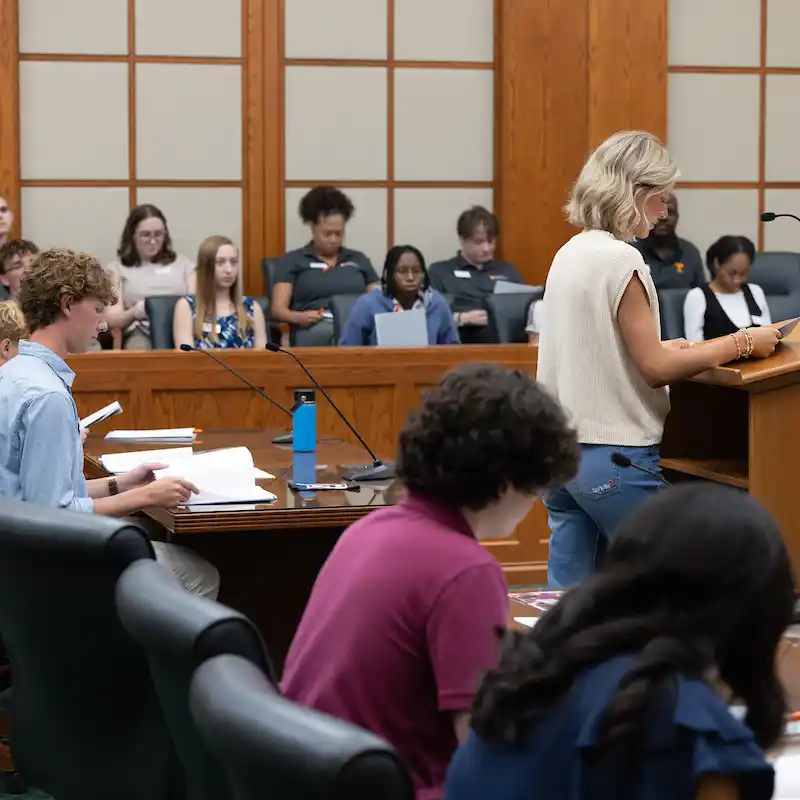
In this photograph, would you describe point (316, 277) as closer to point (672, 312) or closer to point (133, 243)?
point (133, 243)

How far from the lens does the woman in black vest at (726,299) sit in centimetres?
708

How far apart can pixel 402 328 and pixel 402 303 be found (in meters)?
0.69

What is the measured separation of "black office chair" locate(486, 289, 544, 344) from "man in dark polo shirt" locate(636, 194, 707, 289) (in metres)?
1.06

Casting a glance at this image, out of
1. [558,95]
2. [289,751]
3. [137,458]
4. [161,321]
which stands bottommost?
[137,458]

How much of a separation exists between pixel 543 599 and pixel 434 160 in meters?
6.02

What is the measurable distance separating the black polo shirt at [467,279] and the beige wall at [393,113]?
59cm

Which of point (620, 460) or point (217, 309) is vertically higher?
point (217, 309)

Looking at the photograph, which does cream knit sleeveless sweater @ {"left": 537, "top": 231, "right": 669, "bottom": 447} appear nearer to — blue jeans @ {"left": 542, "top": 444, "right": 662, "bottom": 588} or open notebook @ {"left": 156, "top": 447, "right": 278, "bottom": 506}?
blue jeans @ {"left": 542, "top": 444, "right": 662, "bottom": 588}

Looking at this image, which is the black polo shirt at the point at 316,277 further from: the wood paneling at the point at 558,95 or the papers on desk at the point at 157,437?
the papers on desk at the point at 157,437

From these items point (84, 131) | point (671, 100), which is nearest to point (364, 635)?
point (84, 131)

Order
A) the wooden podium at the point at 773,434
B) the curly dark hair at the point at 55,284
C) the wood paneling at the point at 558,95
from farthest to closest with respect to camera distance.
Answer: the wood paneling at the point at 558,95 → the curly dark hair at the point at 55,284 → the wooden podium at the point at 773,434

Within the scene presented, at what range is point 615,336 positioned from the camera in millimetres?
2914

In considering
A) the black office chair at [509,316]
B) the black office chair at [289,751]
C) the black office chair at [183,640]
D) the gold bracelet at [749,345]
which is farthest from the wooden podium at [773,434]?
the black office chair at [509,316]

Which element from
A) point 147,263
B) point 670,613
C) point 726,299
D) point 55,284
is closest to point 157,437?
point 55,284
